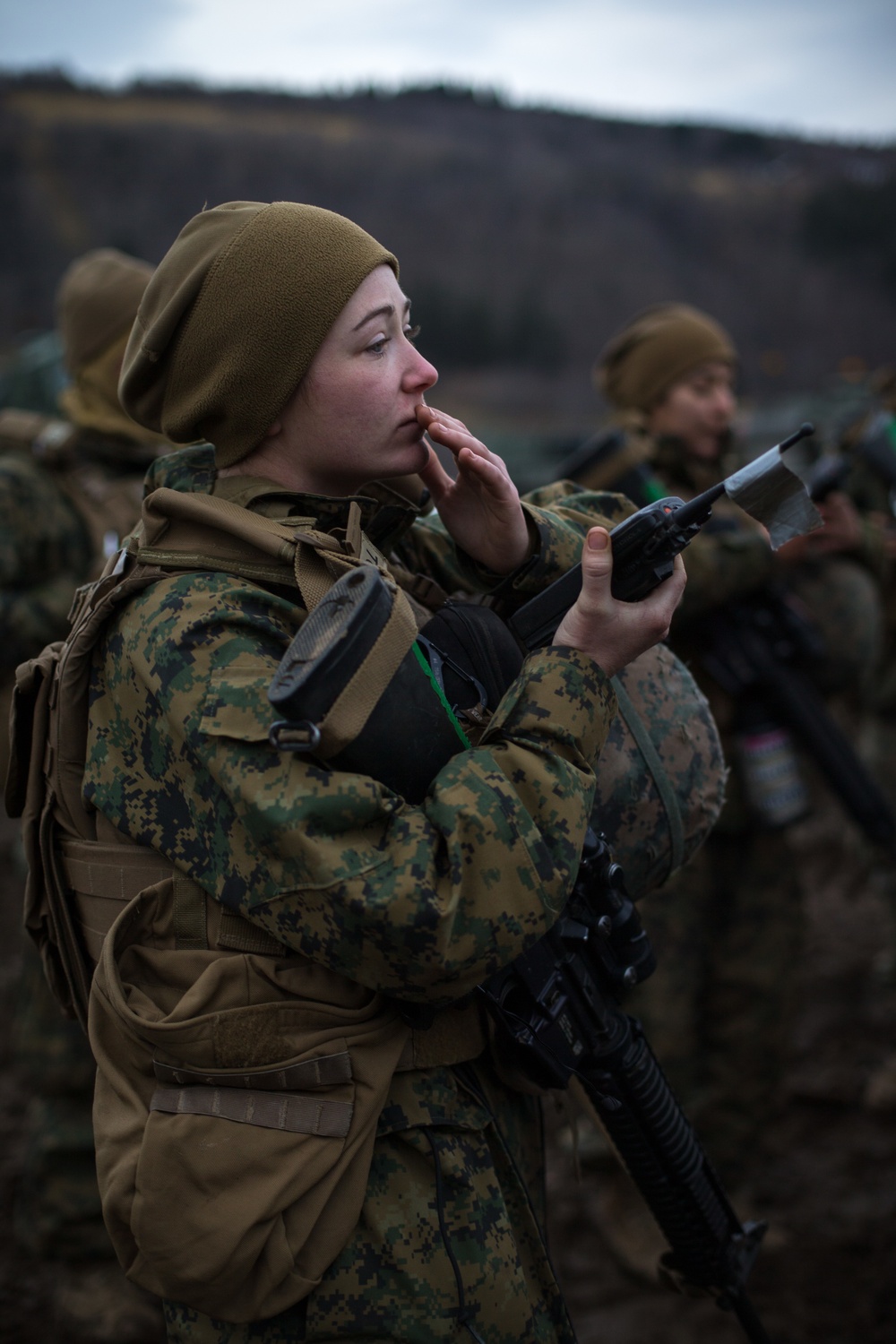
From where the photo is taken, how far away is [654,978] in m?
3.57

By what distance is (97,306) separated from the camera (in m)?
3.54

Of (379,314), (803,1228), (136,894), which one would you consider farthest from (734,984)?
(379,314)

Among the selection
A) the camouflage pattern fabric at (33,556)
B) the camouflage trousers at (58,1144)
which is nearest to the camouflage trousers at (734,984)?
the camouflage trousers at (58,1144)

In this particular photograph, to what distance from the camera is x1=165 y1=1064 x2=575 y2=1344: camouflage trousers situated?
1.58 meters

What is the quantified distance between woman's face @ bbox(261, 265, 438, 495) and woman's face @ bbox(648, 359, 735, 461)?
2.27 metres

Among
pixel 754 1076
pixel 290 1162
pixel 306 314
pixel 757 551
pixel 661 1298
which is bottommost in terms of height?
pixel 661 1298

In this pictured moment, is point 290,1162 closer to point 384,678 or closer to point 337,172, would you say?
point 384,678

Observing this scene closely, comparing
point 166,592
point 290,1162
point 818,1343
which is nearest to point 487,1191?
point 290,1162

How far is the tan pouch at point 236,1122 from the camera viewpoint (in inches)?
60.0

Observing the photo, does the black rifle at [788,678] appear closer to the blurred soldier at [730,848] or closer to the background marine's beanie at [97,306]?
the blurred soldier at [730,848]

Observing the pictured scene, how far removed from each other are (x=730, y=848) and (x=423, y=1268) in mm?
2342

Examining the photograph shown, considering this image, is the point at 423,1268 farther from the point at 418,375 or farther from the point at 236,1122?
the point at 418,375

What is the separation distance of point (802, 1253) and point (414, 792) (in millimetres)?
2678

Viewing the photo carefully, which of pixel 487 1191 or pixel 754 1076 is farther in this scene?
pixel 754 1076
